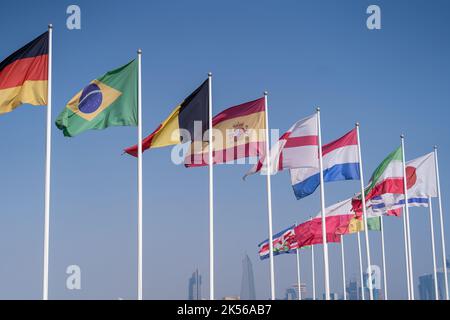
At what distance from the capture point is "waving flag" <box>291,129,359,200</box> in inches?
1379

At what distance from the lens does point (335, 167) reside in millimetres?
35219

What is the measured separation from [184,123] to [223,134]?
7.07 feet

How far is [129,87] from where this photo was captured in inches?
1088

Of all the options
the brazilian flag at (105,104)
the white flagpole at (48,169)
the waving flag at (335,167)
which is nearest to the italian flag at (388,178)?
the waving flag at (335,167)

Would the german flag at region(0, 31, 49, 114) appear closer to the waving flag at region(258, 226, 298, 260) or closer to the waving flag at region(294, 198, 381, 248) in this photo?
the waving flag at region(294, 198, 381, 248)

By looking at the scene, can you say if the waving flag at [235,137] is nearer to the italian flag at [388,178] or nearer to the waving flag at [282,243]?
the italian flag at [388,178]

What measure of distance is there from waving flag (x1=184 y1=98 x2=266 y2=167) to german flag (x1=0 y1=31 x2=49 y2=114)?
7037 millimetres

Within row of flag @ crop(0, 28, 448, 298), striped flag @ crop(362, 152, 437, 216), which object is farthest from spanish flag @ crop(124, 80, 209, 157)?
striped flag @ crop(362, 152, 437, 216)

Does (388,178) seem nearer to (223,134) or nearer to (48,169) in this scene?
(223,134)

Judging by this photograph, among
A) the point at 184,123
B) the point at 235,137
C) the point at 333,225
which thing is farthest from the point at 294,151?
the point at 333,225
